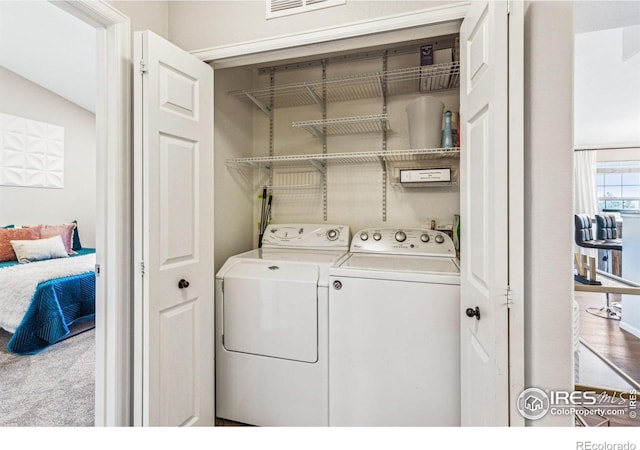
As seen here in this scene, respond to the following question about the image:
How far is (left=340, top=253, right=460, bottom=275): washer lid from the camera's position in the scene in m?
1.58

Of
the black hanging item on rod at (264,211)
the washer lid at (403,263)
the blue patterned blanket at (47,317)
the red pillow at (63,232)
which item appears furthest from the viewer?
the red pillow at (63,232)

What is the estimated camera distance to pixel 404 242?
79.9 inches

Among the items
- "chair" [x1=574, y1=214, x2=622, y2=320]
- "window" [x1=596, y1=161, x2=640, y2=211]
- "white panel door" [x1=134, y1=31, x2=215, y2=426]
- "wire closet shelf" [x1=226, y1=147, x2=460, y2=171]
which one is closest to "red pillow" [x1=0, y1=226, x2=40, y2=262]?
"wire closet shelf" [x1=226, y1=147, x2=460, y2=171]

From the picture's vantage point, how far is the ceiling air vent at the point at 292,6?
150 centimetres

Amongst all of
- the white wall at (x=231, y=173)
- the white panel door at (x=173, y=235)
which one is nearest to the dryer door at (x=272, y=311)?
the white panel door at (x=173, y=235)

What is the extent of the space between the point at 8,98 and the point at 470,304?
5766mm

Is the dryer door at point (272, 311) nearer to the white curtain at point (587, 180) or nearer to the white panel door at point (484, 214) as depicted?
the white panel door at point (484, 214)

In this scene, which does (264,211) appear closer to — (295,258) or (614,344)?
(295,258)

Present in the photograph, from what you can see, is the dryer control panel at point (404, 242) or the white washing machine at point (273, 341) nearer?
the white washing machine at point (273, 341)

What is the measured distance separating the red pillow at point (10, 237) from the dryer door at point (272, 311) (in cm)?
379

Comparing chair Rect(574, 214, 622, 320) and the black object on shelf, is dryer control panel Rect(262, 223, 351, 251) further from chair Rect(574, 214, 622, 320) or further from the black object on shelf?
chair Rect(574, 214, 622, 320)

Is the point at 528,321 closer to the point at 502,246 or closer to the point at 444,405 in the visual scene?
the point at 502,246

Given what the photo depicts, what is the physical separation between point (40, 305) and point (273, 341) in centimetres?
258

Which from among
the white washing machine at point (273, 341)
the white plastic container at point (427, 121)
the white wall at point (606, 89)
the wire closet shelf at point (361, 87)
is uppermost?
the white wall at point (606, 89)
